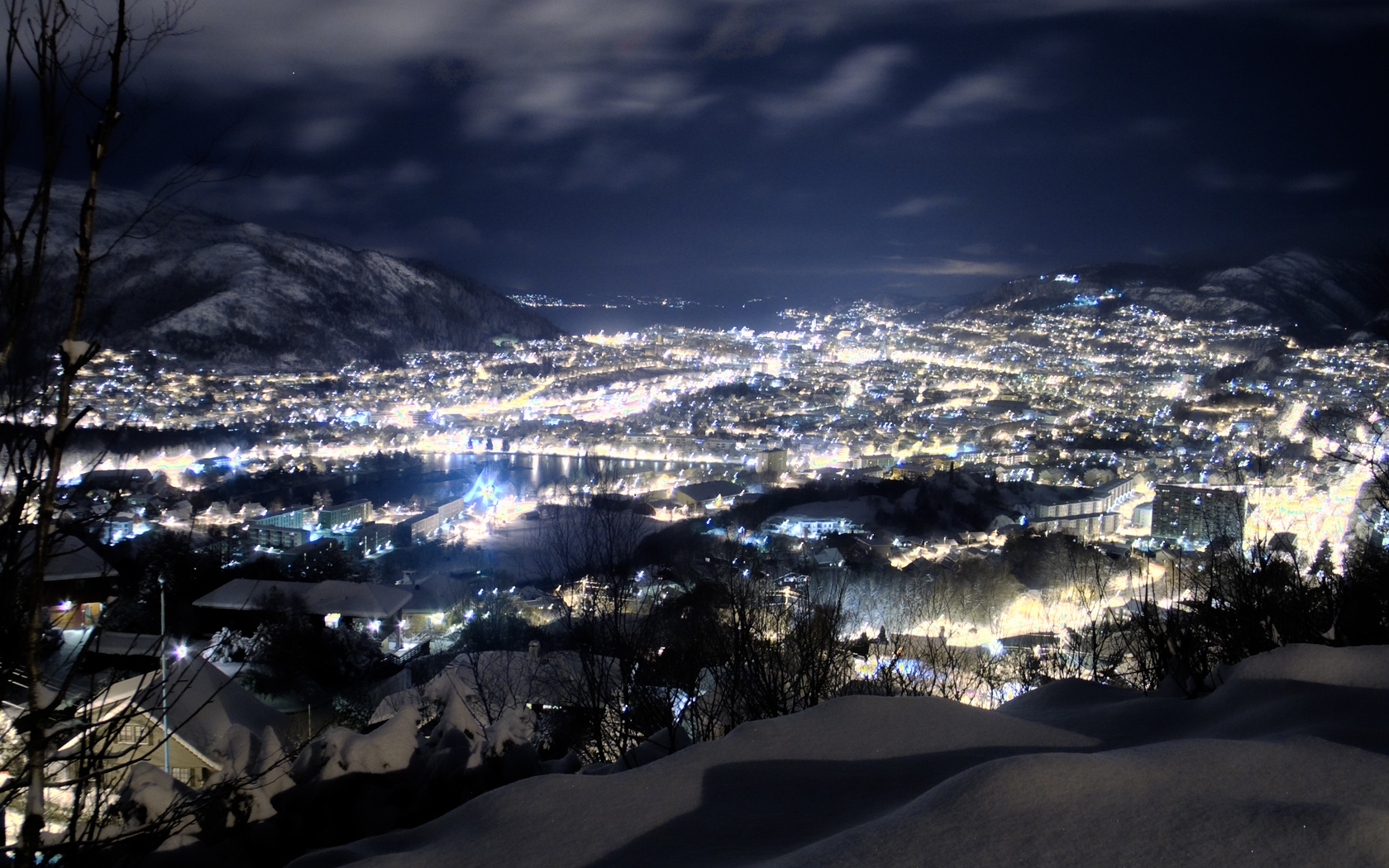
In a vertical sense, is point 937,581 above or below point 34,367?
below

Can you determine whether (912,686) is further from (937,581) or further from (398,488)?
(398,488)

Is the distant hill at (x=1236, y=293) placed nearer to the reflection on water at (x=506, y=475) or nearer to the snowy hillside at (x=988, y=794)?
the reflection on water at (x=506, y=475)

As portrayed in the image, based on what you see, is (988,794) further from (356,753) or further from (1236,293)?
(1236,293)

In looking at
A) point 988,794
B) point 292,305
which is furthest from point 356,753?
point 292,305

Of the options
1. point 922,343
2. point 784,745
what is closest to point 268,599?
point 784,745

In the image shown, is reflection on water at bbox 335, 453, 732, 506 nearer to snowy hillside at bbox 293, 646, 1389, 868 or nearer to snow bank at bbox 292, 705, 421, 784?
snow bank at bbox 292, 705, 421, 784
